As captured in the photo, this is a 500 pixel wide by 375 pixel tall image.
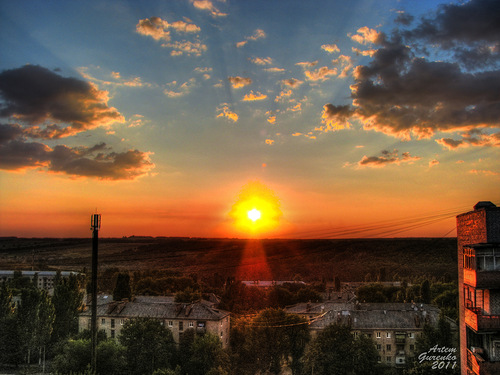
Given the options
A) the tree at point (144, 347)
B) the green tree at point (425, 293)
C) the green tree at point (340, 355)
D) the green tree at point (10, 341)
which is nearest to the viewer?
the green tree at point (340, 355)

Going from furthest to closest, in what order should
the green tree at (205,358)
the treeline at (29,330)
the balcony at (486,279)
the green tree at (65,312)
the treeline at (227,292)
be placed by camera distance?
1. the treeline at (227,292)
2. the green tree at (65,312)
3. the treeline at (29,330)
4. the green tree at (205,358)
5. the balcony at (486,279)

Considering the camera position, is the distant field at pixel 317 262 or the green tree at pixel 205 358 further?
the distant field at pixel 317 262

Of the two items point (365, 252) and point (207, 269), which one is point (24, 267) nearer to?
point (207, 269)

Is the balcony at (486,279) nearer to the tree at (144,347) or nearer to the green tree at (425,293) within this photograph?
the tree at (144,347)

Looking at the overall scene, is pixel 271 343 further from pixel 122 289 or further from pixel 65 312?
Answer: pixel 122 289

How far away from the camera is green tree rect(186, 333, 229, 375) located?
4384cm

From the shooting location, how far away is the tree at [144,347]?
42.7 m

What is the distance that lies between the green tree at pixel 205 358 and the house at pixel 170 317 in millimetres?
5650

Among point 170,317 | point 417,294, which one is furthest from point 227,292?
point 417,294

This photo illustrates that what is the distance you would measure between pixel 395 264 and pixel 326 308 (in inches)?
3699

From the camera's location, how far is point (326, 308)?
66375 millimetres

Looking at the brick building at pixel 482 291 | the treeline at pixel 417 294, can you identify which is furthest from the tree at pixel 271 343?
the treeline at pixel 417 294

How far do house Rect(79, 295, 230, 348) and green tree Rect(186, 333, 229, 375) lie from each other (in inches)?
222

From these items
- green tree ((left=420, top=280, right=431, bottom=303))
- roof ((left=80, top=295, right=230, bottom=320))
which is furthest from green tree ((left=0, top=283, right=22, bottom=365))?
green tree ((left=420, top=280, right=431, bottom=303))
